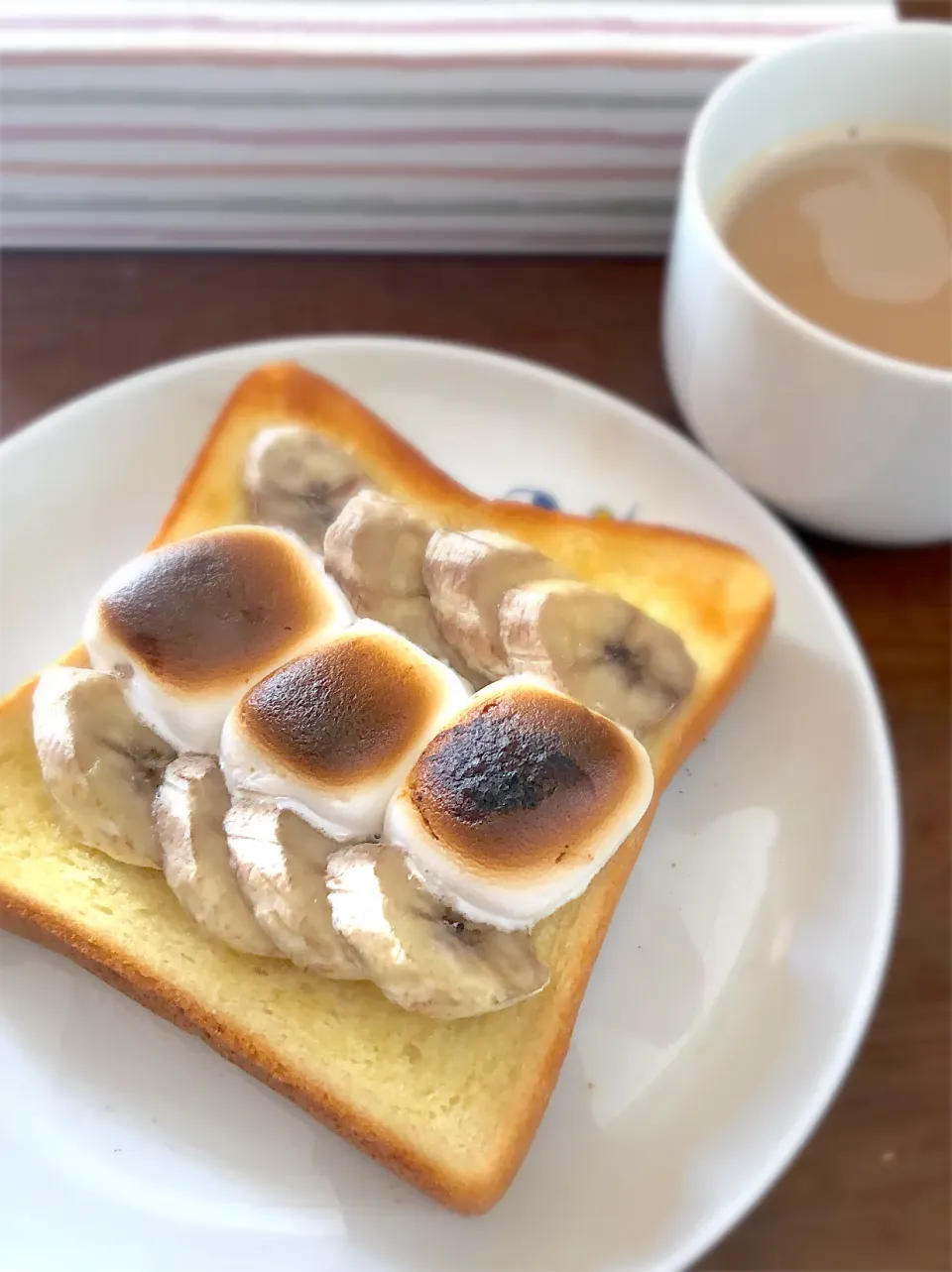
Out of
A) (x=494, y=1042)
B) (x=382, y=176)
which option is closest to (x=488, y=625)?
(x=494, y=1042)

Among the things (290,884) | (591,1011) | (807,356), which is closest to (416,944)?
(290,884)

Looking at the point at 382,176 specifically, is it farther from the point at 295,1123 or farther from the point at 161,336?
the point at 295,1123

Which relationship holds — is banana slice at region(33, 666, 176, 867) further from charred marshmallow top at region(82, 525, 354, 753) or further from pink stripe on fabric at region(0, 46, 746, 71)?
pink stripe on fabric at region(0, 46, 746, 71)

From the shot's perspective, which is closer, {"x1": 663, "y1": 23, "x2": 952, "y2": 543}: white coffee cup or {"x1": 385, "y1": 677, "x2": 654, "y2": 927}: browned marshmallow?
{"x1": 385, "y1": 677, "x2": 654, "y2": 927}: browned marshmallow

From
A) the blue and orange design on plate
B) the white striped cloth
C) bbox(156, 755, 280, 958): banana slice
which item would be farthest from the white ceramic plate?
the white striped cloth

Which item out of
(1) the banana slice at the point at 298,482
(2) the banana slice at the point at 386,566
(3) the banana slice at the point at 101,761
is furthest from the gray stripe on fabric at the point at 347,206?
(3) the banana slice at the point at 101,761

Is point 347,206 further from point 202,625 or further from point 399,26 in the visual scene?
point 202,625

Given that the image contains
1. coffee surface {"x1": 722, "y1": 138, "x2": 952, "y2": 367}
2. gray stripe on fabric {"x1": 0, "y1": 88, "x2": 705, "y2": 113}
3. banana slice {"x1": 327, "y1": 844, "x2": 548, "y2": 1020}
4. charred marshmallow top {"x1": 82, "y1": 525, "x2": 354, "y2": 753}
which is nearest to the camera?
banana slice {"x1": 327, "y1": 844, "x2": 548, "y2": 1020}
